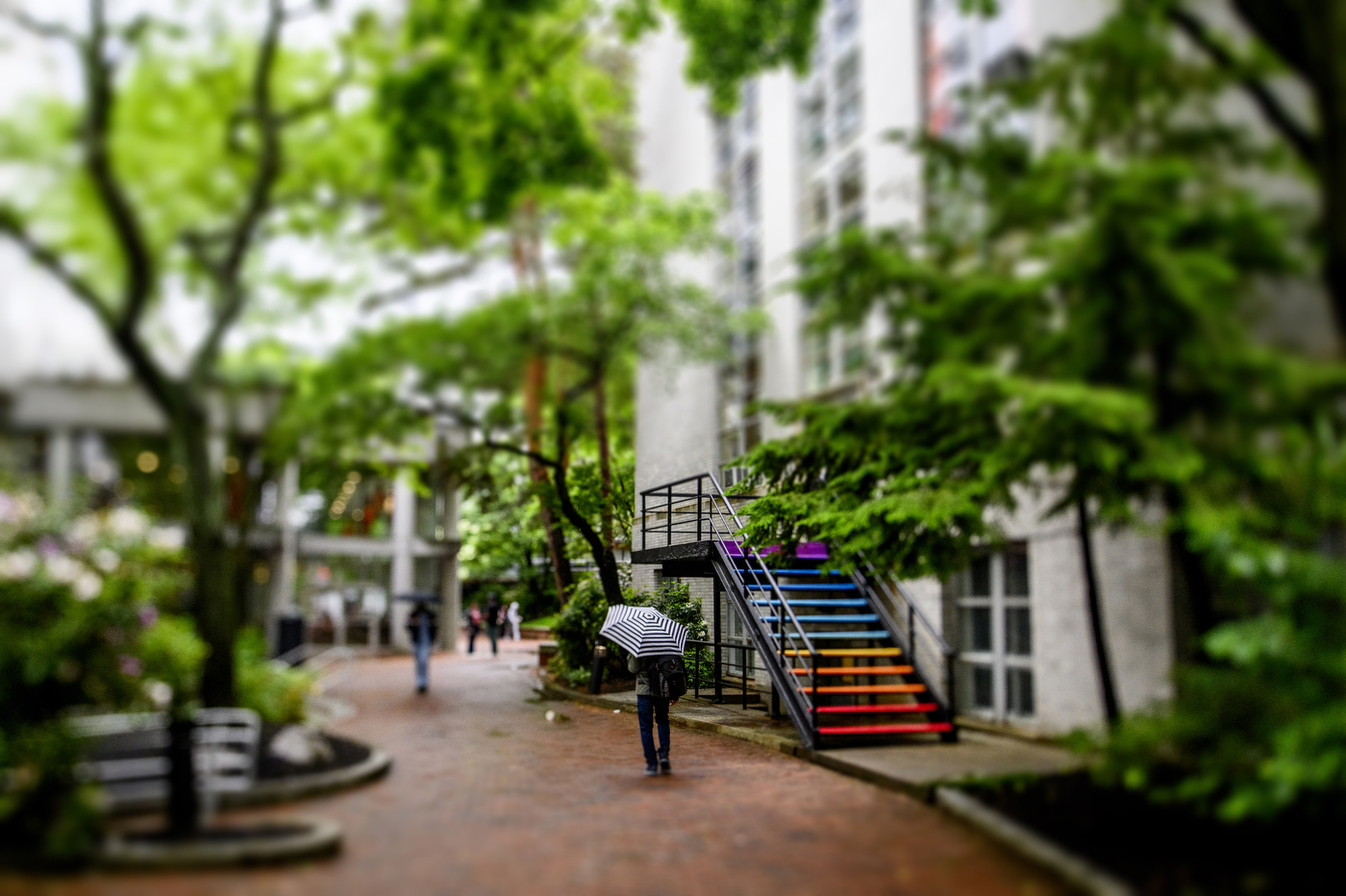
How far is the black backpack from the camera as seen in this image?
10.1 metres

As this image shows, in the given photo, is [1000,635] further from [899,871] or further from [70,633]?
[70,633]

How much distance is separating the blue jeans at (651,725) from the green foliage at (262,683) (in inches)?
138

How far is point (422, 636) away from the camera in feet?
29.5

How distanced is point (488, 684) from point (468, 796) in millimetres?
3935

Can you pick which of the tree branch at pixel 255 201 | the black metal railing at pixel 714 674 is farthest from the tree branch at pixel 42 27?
the black metal railing at pixel 714 674

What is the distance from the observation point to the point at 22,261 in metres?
7.03

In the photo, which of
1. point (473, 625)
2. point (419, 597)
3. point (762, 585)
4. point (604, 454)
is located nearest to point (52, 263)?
point (419, 597)

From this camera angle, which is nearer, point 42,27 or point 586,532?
point 42,27

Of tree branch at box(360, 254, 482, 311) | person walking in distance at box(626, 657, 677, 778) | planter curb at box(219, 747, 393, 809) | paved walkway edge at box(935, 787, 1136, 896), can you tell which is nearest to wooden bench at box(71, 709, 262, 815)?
planter curb at box(219, 747, 393, 809)

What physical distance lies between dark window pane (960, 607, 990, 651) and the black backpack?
14.2 ft

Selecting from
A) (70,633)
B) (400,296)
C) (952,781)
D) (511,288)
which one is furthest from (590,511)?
(70,633)

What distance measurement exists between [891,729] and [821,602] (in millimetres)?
2280

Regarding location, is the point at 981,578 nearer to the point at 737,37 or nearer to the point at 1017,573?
the point at 1017,573

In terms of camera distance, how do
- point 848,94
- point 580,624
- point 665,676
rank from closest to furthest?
point 665,676 → point 848,94 → point 580,624
